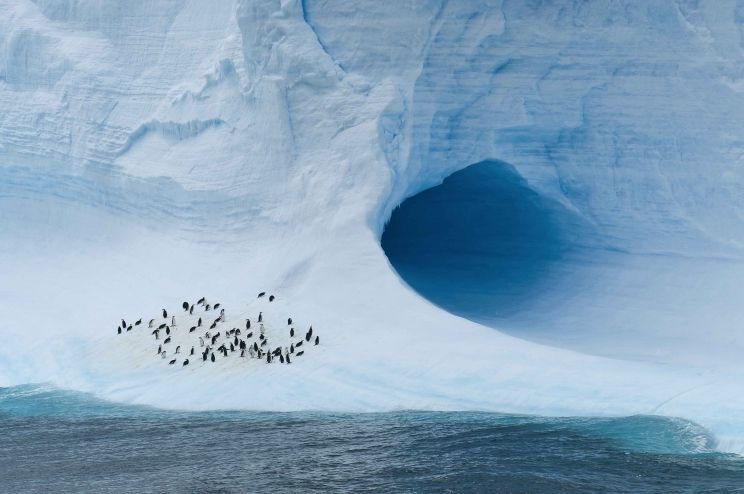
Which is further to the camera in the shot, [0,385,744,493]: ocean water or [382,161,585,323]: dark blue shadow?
[382,161,585,323]: dark blue shadow

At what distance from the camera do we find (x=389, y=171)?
19.2 m

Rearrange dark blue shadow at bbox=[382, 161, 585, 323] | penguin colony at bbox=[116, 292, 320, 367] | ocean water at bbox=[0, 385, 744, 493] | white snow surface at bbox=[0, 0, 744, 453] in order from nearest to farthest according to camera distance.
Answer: ocean water at bbox=[0, 385, 744, 493] < penguin colony at bbox=[116, 292, 320, 367] < white snow surface at bbox=[0, 0, 744, 453] < dark blue shadow at bbox=[382, 161, 585, 323]

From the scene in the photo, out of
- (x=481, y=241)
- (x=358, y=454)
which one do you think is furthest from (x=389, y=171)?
(x=358, y=454)

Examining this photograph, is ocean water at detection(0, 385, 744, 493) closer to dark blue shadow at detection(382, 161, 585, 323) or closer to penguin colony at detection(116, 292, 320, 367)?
penguin colony at detection(116, 292, 320, 367)

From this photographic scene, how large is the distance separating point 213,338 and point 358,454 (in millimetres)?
4158

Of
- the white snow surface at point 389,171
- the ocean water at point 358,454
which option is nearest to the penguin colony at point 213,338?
the white snow surface at point 389,171

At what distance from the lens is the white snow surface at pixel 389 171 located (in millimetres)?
18766

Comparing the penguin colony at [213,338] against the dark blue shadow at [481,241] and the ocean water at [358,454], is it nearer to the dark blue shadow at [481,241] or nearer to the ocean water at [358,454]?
the ocean water at [358,454]

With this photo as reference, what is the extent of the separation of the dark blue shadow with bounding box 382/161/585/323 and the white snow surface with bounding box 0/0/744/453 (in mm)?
464

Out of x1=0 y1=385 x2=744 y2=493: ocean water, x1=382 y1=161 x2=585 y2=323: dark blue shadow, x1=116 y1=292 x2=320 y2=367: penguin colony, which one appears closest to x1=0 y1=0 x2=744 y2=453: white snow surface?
x1=116 y1=292 x2=320 y2=367: penguin colony

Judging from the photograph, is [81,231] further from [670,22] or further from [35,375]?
[670,22]

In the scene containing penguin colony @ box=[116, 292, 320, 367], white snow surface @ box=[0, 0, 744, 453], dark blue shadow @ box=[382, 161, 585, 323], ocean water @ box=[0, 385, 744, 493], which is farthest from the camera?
dark blue shadow @ box=[382, 161, 585, 323]

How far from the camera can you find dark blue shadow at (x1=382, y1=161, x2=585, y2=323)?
67.5 ft

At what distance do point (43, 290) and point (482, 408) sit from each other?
330 inches
